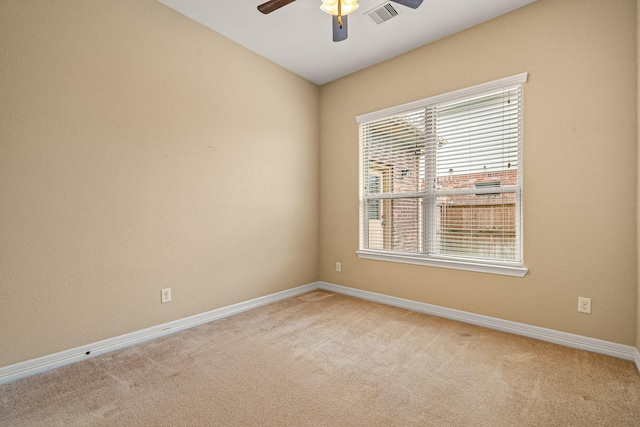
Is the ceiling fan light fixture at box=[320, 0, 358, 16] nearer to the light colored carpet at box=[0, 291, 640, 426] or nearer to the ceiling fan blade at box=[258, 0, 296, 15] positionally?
the ceiling fan blade at box=[258, 0, 296, 15]

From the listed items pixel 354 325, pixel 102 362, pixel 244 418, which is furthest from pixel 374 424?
pixel 102 362

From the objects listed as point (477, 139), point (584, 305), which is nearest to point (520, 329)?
point (584, 305)

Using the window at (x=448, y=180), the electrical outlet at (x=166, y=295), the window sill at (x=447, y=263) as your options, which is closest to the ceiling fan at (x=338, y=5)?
the window at (x=448, y=180)

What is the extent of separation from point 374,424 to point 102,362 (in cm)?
189

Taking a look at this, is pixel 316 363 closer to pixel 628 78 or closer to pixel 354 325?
pixel 354 325

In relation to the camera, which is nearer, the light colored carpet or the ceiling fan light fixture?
the light colored carpet

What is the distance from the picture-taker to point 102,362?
6.94ft

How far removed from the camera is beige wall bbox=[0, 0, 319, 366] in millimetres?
1937

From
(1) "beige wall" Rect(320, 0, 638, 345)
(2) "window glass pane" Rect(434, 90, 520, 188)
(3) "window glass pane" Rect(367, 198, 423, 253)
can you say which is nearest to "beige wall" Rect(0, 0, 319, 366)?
(3) "window glass pane" Rect(367, 198, 423, 253)

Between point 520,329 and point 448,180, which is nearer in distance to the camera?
point 520,329

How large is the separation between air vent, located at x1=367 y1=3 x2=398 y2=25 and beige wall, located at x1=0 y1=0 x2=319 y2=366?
1326 millimetres

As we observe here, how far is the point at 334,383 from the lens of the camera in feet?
6.11

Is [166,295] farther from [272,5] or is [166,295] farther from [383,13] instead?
[383,13]

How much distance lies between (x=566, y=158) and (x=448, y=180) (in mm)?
921
